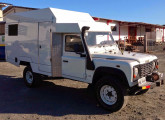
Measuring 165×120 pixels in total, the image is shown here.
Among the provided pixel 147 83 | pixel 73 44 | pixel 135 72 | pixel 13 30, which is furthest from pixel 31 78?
pixel 147 83

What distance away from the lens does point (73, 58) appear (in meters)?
5.84

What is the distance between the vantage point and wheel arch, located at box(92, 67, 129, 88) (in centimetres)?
489

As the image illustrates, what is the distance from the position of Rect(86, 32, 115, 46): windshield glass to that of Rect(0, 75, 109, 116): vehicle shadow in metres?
1.63

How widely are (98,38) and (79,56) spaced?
3.01ft

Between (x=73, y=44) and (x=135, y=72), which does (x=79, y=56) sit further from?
(x=135, y=72)

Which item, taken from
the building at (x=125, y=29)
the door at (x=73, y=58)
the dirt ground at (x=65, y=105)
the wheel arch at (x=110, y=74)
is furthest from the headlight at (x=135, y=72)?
the building at (x=125, y=29)

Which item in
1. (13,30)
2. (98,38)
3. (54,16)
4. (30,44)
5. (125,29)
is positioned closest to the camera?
(98,38)

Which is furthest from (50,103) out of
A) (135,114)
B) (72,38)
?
(135,114)

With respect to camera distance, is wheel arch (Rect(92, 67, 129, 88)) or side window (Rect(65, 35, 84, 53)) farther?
side window (Rect(65, 35, 84, 53))

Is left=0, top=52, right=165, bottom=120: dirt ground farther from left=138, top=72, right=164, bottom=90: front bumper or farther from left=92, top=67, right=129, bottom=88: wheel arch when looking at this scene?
left=92, top=67, right=129, bottom=88: wheel arch

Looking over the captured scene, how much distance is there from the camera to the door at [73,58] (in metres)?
5.66

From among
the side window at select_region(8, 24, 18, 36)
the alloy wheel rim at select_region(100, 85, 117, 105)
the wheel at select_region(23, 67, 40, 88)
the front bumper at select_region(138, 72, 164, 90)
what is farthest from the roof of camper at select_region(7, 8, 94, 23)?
the front bumper at select_region(138, 72, 164, 90)

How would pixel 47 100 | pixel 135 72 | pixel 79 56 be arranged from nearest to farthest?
pixel 135 72 < pixel 79 56 < pixel 47 100

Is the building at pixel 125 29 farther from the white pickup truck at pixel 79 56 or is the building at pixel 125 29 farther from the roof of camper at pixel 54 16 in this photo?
the white pickup truck at pixel 79 56
